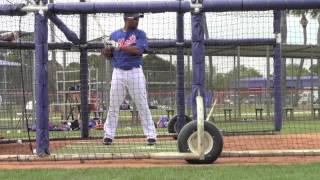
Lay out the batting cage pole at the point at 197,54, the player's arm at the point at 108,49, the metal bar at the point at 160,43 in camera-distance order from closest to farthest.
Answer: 1. the batting cage pole at the point at 197,54
2. the player's arm at the point at 108,49
3. the metal bar at the point at 160,43

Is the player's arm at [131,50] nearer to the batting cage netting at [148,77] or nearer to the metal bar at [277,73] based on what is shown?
the batting cage netting at [148,77]

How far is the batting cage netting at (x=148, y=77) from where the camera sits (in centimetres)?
794

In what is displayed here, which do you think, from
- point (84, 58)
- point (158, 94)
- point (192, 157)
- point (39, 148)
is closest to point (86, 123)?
point (84, 58)

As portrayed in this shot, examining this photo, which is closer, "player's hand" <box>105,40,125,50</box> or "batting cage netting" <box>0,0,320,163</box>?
"batting cage netting" <box>0,0,320,163</box>

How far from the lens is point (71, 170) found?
276 inches

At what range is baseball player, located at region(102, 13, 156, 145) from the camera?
31.5 ft

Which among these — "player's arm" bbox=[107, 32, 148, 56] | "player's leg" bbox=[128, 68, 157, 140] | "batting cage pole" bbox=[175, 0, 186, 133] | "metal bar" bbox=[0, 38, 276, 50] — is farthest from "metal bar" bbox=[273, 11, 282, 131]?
"player's leg" bbox=[128, 68, 157, 140]

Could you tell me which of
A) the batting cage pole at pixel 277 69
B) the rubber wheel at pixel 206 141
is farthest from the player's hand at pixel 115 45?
the batting cage pole at pixel 277 69

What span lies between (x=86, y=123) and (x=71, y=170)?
17.4ft

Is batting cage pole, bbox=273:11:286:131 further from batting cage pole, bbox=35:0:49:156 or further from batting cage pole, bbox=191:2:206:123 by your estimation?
batting cage pole, bbox=35:0:49:156

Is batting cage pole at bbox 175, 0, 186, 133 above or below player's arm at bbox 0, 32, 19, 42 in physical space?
below

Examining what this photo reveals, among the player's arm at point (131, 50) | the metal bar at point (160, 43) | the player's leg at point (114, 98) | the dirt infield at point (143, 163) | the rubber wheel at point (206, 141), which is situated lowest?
the dirt infield at point (143, 163)

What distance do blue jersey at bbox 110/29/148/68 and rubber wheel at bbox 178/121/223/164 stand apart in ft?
7.79

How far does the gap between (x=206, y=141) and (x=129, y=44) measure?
266 cm
